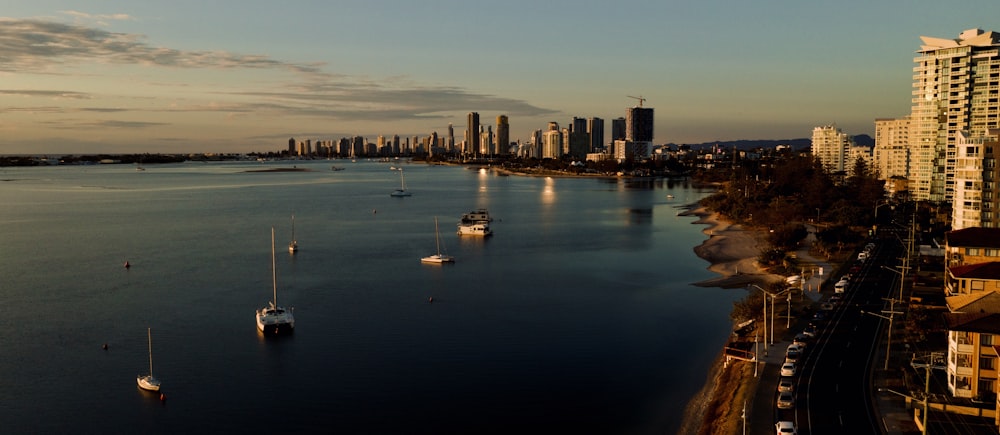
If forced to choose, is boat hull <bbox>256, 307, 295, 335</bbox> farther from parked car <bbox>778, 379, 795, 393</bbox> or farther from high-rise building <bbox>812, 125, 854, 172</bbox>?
high-rise building <bbox>812, 125, 854, 172</bbox>

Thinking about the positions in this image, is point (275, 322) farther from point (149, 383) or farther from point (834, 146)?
point (834, 146)

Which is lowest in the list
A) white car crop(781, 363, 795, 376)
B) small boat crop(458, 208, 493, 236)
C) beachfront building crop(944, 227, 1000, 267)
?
small boat crop(458, 208, 493, 236)

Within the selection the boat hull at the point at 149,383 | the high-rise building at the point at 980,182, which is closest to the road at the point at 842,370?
the high-rise building at the point at 980,182

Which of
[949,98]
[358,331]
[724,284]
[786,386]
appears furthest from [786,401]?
[949,98]

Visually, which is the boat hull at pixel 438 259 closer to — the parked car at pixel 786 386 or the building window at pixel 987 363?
the parked car at pixel 786 386

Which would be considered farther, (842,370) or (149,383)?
(149,383)

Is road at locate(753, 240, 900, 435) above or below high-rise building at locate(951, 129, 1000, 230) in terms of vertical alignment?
below

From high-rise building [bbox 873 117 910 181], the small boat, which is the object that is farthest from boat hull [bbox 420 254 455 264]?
high-rise building [bbox 873 117 910 181]

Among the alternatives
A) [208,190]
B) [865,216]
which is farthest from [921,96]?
[208,190]
